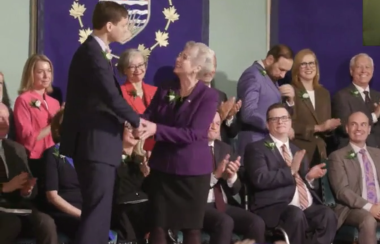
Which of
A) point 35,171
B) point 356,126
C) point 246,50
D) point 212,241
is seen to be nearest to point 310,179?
point 356,126

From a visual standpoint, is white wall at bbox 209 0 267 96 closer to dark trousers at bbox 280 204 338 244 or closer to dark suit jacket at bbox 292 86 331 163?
dark suit jacket at bbox 292 86 331 163

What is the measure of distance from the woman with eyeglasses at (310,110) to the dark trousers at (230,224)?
107cm

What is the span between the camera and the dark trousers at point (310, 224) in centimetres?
520

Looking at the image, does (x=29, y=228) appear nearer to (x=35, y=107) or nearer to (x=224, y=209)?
(x=35, y=107)

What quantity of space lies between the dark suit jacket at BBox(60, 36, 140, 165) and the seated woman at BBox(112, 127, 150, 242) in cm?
94

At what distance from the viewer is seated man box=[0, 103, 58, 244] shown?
466cm

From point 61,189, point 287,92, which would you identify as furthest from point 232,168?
point 287,92

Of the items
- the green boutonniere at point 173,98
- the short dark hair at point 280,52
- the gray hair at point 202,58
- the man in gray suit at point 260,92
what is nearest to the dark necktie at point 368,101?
the man in gray suit at point 260,92

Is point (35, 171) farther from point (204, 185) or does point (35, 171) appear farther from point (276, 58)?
point (276, 58)

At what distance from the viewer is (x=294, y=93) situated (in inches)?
248

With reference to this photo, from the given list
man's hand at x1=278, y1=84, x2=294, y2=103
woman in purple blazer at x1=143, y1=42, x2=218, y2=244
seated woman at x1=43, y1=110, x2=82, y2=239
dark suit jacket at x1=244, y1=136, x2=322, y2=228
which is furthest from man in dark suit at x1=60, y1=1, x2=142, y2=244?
man's hand at x1=278, y1=84, x2=294, y2=103

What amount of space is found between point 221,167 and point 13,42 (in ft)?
6.90

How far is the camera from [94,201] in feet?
12.9

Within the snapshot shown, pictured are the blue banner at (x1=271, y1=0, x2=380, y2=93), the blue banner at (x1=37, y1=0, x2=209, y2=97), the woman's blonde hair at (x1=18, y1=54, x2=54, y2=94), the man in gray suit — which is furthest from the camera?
the blue banner at (x1=271, y1=0, x2=380, y2=93)
